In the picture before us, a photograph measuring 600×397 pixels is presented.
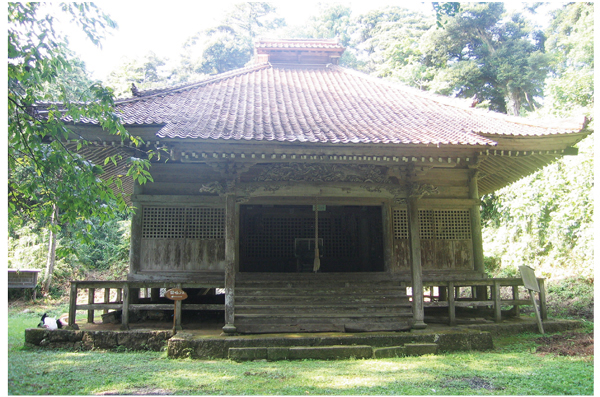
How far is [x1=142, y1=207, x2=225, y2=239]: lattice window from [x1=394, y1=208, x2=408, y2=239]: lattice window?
405 centimetres

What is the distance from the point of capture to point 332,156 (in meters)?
7.54

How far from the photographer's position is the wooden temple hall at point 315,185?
7.66 metres

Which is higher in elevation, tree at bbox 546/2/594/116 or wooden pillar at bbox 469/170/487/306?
tree at bbox 546/2/594/116

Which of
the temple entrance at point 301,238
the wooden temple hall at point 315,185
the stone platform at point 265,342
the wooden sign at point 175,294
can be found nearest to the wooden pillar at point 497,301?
the wooden temple hall at point 315,185

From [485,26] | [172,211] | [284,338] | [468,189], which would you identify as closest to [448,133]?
[468,189]

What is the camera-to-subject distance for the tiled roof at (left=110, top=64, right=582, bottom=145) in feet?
25.5

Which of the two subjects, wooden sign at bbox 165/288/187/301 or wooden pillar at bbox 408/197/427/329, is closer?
wooden sign at bbox 165/288/187/301

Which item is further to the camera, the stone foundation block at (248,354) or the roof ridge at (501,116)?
the roof ridge at (501,116)

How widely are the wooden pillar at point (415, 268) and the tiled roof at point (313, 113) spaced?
1.56 metres

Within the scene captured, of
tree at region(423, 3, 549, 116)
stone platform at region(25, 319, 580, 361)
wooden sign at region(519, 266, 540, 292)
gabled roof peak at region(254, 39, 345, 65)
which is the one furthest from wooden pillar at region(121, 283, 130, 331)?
tree at region(423, 3, 549, 116)

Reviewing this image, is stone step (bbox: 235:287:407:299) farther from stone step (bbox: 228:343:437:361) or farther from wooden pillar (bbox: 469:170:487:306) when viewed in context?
wooden pillar (bbox: 469:170:487:306)

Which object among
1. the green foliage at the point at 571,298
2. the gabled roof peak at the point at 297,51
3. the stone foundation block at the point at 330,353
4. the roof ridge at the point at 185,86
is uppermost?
the gabled roof peak at the point at 297,51

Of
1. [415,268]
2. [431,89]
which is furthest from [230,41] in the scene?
[415,268]

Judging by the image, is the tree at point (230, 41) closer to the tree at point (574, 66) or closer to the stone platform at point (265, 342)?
the tree at point (574, 66)
